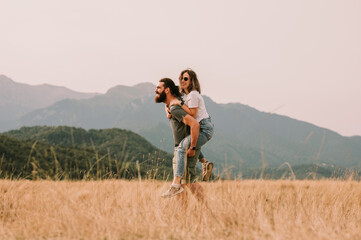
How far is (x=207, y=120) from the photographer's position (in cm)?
402

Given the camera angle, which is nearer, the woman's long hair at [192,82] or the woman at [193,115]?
the woman at [193,115]

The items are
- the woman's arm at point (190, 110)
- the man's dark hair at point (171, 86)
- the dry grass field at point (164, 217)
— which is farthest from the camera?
the man's dark hair at point (171, 86)

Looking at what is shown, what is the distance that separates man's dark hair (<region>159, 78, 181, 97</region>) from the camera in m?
4.05

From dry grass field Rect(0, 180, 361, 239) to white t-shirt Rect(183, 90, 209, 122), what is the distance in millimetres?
979

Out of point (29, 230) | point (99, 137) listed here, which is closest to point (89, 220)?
point (29, 230)

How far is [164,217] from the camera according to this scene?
11.7 feet

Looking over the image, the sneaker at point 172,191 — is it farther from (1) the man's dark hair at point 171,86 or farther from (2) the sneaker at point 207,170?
(1) the man's dark hair at point 171,86

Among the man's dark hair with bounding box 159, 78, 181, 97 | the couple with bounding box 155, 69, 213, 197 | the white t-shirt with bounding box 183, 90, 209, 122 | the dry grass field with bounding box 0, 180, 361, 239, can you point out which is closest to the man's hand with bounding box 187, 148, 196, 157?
the couple with bounding box 155, 69, 213, 197

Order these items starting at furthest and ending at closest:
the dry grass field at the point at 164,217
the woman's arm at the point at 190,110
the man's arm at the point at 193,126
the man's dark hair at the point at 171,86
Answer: the man's dark hair at the point at 171,86, the woman's arm at the point at 190,110, the man's arm at the point at 193,126, the dry grass field at the point at 164,217

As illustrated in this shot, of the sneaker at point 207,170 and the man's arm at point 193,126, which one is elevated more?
the man's arm at point 193,126

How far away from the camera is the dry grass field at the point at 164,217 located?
2.88m

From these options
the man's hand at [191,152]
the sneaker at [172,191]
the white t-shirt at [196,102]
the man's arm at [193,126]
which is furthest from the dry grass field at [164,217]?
the white t-shirt at [196,102]

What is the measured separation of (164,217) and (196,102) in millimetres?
1325

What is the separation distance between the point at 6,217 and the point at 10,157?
5062 cm
